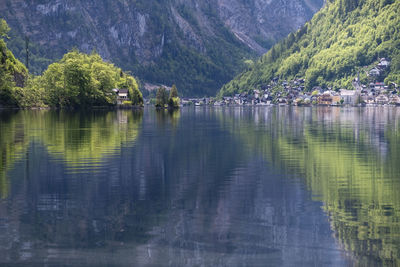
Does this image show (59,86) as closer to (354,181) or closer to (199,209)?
(354,181)

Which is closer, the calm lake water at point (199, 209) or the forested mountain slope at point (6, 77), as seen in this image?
the calm lake water at point (199, 209)

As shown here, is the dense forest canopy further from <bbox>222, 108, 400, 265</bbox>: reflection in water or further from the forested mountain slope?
<bbox>222, 108, 400, 265</bbox>: reflection in water

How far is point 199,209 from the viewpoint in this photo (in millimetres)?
23547

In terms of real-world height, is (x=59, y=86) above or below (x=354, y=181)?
above

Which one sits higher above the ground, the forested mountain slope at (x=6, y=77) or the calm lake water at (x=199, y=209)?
the forested mountain slope at (x=6, y=77)

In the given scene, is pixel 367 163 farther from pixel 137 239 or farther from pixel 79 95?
pixel 79 95

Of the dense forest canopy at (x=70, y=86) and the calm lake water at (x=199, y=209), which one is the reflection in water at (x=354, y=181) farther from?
the dense forest canopy at (x=70, y=86)

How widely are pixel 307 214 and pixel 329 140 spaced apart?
3468 cm

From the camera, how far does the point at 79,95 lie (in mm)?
169375

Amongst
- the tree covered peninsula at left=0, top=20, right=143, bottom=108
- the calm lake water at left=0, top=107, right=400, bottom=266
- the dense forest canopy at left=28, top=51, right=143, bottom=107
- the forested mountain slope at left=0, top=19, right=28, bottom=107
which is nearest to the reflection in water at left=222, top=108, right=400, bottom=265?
the calm lake water at left=0, top=107, right=400, bottom=266

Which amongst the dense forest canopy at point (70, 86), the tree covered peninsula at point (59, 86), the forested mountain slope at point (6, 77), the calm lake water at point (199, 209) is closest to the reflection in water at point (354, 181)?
the calm lake water at point (199, 209)

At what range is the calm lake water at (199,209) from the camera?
58.4 ft

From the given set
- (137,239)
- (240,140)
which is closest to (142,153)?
(240,140)

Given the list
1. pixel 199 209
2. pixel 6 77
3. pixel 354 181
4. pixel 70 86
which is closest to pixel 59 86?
pixel 70 86
